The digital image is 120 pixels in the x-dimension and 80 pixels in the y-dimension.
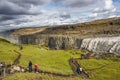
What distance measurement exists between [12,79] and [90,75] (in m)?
31.8

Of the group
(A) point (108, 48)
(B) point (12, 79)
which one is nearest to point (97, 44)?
(A) point (108, 48)

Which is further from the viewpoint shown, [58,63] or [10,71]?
[58,63]

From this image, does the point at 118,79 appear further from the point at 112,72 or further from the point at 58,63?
the point at 58,63

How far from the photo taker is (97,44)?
639ft

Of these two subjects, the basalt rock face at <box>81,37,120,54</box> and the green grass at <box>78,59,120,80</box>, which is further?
the basalt rock face at <box>81,37,120,54</box>

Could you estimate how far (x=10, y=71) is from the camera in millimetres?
60188

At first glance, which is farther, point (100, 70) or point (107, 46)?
point (107, 46)

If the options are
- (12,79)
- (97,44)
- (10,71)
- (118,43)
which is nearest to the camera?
(12,79)

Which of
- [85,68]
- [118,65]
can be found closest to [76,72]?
[85,68]

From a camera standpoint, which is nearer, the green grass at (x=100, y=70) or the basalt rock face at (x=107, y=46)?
the green grass at (x=100, y=70)

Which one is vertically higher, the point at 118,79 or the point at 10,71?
the point at 10,71

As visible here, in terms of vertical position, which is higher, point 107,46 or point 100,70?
point 100,70

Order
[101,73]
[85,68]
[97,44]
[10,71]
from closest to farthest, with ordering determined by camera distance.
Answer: [10,71] < [101,73] < [85,68] < [97,44]

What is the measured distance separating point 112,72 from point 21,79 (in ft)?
127
